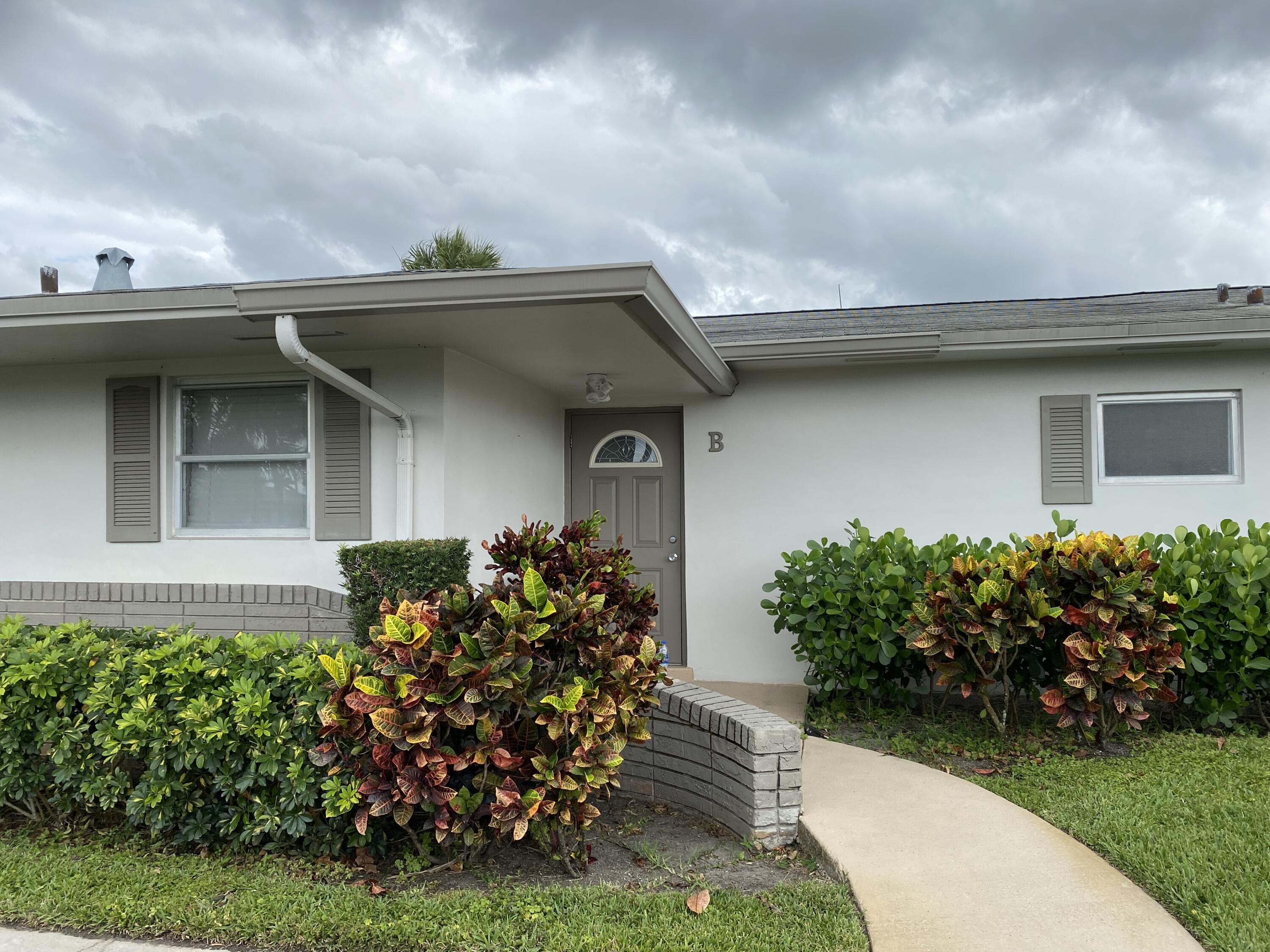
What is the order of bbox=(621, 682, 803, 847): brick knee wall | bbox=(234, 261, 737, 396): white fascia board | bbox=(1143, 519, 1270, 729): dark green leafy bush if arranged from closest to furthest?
bbox=(621, 682, 803, 847): brick knee wall → bbox=(234, 261, 737, 396): white fascia board → bbox=(1143, 519, 1270, 729): dark green leafy bush

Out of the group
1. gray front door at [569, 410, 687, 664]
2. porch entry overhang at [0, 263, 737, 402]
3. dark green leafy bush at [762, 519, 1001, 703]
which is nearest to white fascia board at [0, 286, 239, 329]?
porch entry overhang at [0, 263, 737, 402]

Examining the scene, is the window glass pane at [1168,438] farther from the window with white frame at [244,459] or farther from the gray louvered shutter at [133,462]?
the gray louvered shutter at [133,462]

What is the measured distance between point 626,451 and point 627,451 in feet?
0.04

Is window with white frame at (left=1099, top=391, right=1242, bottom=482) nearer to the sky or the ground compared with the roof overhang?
nearer to the ground

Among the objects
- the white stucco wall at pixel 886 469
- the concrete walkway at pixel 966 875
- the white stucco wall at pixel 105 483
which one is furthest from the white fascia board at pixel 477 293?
the white stucco wall at pixel 886 469

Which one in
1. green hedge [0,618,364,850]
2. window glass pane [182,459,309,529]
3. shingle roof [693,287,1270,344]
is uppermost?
shingle roof [693,287,1270,344]

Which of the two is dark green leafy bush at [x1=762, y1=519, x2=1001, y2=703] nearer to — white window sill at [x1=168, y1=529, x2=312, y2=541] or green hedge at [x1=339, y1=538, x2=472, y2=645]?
green hedge at [x1=339, y1=538, x2=472, y2=645]

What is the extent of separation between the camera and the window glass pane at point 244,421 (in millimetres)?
5430

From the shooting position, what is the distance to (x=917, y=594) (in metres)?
5.11

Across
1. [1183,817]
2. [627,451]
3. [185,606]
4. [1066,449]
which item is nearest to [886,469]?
[1066,449]

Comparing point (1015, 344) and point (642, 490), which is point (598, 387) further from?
point (1015, 344)

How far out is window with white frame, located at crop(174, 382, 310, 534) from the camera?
5.41 meters

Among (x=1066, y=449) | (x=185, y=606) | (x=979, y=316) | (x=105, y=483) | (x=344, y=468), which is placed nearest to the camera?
(x=344, y=468)

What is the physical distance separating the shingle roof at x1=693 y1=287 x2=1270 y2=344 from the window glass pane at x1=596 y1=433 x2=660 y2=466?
1088 millimetres
